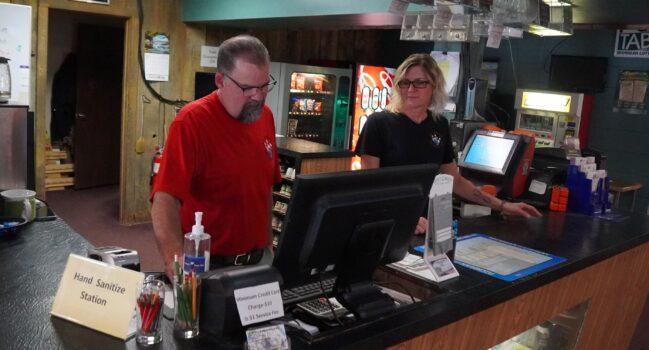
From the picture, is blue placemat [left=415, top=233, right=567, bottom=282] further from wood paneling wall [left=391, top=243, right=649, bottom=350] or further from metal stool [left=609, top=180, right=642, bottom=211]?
metal stool [left=609, top=180, right=642, bottom=211]

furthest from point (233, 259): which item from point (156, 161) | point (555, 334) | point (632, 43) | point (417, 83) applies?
point (632, 43)

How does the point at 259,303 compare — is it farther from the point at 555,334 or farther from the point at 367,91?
the point at 367,91

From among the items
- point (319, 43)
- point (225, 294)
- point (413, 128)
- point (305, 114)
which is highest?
point (319, 43)

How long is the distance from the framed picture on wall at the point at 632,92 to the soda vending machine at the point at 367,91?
2807 millimetres

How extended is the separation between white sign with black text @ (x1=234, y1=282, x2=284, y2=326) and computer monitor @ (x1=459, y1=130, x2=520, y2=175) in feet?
8.43

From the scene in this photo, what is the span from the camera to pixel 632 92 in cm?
698

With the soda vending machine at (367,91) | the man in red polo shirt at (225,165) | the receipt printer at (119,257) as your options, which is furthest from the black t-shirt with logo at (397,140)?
the soda vending machine at (367,91)

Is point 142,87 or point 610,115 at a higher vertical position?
point 610,115

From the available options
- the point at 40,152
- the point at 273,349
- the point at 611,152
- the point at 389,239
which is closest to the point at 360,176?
the point at 389,239

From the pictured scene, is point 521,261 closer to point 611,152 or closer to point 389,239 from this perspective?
point 389,239

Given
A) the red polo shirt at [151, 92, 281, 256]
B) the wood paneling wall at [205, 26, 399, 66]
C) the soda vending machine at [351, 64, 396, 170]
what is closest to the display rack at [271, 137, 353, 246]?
the red polo shirt at [151, 92, 281, 256]

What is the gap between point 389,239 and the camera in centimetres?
167

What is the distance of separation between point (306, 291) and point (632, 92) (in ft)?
21.7

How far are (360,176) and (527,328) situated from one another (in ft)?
3.92
